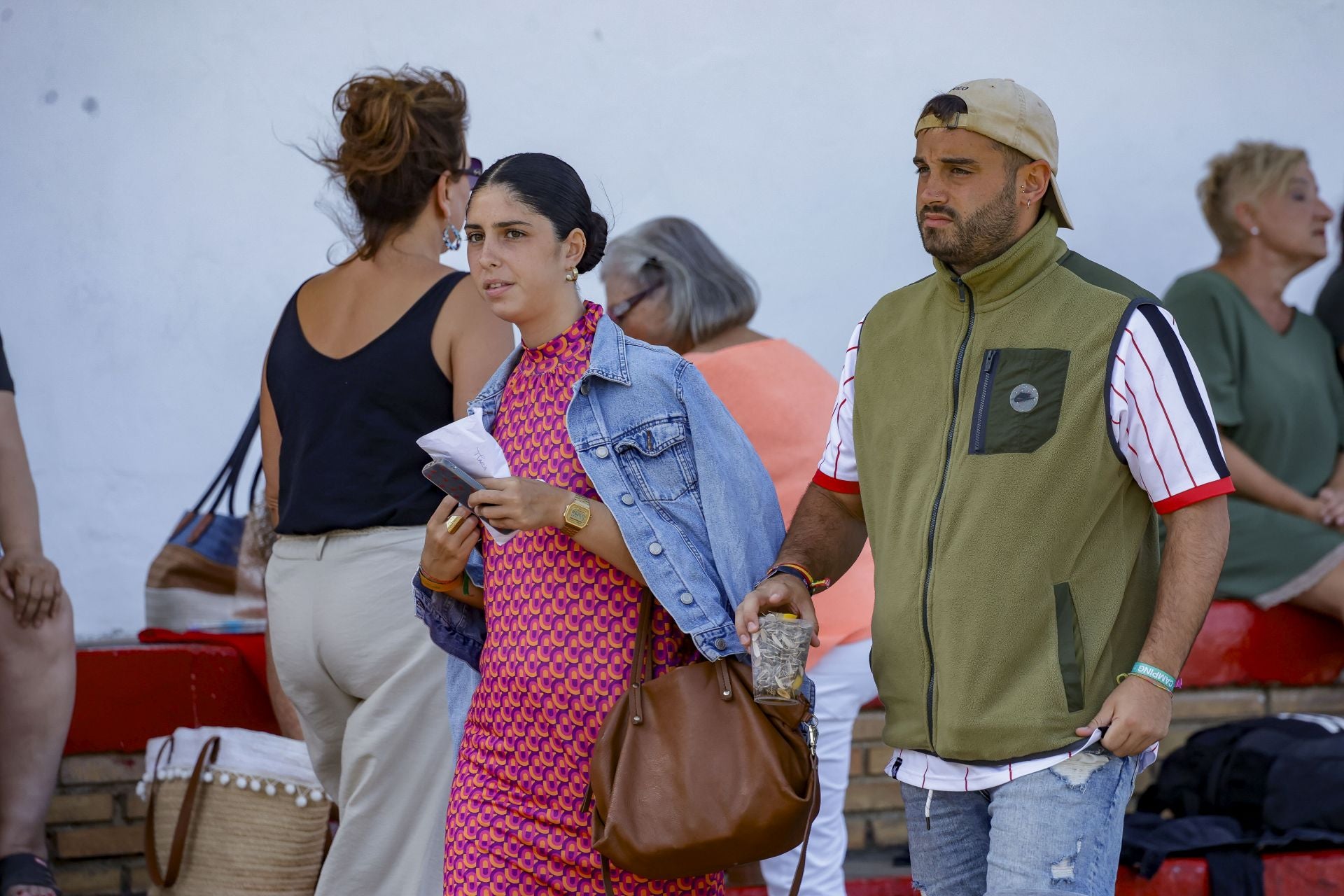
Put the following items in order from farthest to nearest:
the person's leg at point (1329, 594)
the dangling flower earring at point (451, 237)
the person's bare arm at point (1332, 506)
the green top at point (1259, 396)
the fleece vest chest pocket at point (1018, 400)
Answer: the person's bare arm at point (1332, 506) < the green top at point (1259, 396) < the person's leg at point (1329, 594) < the dangling flower earring at point (451, 237) < the fleece vest chest pocket at point (1018, 400)

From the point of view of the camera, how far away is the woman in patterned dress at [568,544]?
2404mm

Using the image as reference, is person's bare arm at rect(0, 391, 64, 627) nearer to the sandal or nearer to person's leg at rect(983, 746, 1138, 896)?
the sandal

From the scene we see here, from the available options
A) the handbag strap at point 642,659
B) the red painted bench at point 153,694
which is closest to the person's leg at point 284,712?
the red painted bench at point 153,694

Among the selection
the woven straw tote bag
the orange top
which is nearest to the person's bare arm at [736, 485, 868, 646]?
the orange top

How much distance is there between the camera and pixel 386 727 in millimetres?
2939

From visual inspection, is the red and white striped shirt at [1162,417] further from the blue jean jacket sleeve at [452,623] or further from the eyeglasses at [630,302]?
the eyeglasses at [630,302]

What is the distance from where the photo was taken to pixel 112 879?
4074 mm

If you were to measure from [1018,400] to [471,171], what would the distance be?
1.38m

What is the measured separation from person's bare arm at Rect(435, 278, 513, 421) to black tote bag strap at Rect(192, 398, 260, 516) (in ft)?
5.45

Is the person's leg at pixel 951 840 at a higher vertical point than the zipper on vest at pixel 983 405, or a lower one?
lower

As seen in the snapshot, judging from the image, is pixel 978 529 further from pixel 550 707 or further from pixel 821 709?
pixel 821 709

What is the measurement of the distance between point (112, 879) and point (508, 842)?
6.99 ft

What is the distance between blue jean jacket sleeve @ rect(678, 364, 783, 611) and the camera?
2455 millimetres

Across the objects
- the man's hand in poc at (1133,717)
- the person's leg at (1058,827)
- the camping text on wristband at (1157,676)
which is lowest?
the person's leg at (1058,827)
